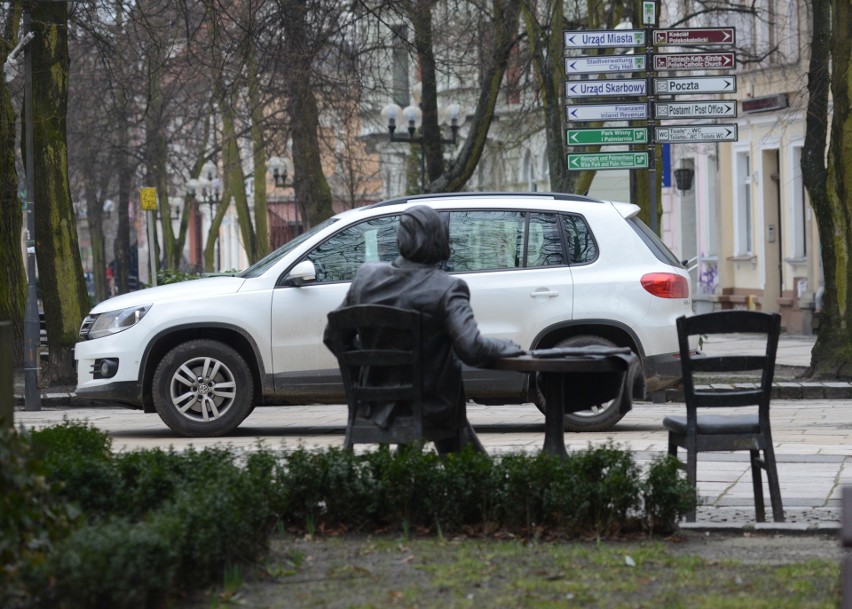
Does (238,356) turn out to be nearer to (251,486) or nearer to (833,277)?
(251,486)

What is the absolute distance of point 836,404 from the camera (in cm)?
1617

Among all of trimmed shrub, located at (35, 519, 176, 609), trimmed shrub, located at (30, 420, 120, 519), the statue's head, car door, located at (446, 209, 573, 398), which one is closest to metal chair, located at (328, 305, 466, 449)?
the statue's head

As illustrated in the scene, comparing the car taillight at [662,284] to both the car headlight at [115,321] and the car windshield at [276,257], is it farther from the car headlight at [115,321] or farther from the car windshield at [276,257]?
the car headlight at [115,321]

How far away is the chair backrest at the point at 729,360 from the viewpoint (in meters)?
7.42

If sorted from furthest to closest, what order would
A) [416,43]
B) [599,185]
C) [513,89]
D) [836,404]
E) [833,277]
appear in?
[599,185] < [513,89] < [416,43] < [833,277] < [836,404]

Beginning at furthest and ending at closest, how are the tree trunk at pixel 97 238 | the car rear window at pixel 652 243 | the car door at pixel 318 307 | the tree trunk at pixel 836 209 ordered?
the tree trunk at pixel 97 238, the tree trunk at pixel 836 209, the car rear window at pixel 652 243, the car door at pixel 318 307

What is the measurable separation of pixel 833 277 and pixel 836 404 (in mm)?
2715

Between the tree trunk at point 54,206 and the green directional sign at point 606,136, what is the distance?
20.1ft

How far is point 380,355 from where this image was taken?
7336 millimetres

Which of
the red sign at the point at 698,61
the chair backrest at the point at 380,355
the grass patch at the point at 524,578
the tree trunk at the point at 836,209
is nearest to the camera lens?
the grass patch at the point at 524,578

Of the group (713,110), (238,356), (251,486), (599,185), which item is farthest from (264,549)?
(599,185)

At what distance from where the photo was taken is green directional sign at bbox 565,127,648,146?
61.1 feet

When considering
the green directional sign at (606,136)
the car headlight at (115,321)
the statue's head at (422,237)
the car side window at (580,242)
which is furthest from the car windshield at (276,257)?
the green directional sign at (606,136)

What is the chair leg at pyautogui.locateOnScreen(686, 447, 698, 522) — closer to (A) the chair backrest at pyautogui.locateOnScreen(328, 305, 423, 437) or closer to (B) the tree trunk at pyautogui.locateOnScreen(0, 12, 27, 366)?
(A) the chair backrest at pyautogui.locateOnScreen(328, 305, 423, 437)
